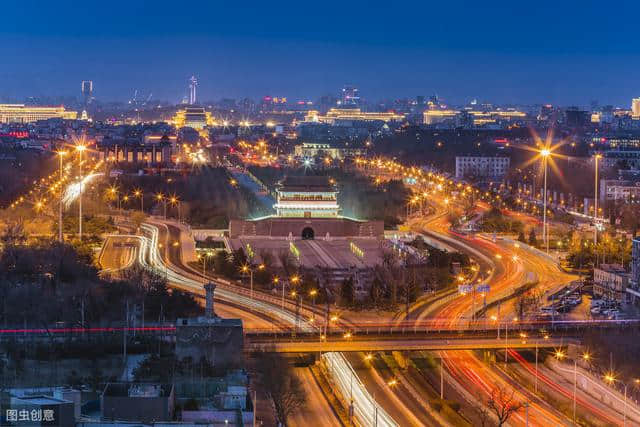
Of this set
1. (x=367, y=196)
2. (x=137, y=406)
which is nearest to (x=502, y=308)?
(x=137, y=406)

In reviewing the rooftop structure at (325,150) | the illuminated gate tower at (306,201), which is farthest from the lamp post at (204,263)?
the rooftop structure at (325,150)

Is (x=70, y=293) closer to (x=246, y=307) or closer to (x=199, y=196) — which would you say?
(x=246, y=307)

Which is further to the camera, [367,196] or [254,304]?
[367,196]

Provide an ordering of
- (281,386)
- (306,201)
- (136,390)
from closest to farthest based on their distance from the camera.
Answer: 1. (136,390)
2. (281,386)
3. (306,201)

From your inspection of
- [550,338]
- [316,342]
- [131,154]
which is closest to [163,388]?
[316,342]

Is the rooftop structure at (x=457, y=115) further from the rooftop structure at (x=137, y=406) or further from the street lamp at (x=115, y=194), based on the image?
the rooftop structure at (x=137, y=406)

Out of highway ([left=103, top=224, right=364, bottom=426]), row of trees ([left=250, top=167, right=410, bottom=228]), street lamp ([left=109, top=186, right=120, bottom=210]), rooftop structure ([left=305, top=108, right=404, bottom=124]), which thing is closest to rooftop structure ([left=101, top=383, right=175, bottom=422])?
highway ([left=103, top=224, right=364, bottom=426])
